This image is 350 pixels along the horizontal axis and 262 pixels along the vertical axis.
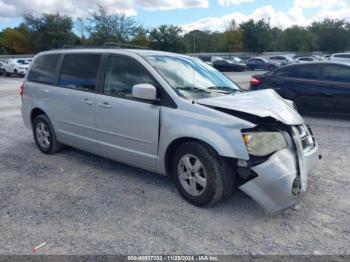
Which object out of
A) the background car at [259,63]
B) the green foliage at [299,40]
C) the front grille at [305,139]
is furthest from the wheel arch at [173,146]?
the green foliage at [299,40]

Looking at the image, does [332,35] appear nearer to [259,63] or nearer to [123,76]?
[259,63]

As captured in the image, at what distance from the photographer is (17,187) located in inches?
181

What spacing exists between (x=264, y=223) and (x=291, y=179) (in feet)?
1.73

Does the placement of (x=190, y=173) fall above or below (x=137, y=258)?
above

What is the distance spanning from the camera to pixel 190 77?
15.0ft

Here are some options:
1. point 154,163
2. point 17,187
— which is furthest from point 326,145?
point 17,187

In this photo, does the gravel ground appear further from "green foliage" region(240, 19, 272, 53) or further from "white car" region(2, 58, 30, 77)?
"green foliage" region(240, 19, 272, 53)

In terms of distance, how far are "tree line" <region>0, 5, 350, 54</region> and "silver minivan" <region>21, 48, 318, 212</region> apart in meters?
40.1

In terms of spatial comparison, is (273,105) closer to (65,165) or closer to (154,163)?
(154,163)

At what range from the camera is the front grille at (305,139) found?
4125 millimetres

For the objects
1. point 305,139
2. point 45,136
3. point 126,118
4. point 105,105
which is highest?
point 105,105

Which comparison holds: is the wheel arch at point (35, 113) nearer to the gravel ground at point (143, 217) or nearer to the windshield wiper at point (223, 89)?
the gravel ground at point (143, 217)

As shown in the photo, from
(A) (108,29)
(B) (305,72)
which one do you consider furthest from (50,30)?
(B) (305,72)

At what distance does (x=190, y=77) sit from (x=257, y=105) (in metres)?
1.04
